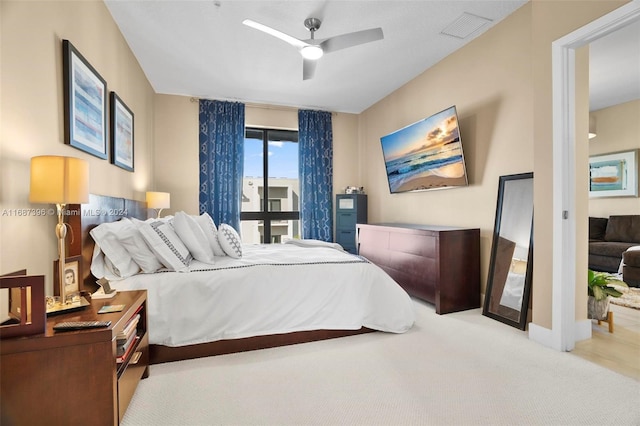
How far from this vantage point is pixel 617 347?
235 centimetres

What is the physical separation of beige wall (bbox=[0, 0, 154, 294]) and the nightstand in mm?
512

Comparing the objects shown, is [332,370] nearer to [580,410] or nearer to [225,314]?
[225,314]

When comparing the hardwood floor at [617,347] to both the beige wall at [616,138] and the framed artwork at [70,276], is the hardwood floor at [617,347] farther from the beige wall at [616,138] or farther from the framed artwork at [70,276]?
the framed artwork at [70,276]

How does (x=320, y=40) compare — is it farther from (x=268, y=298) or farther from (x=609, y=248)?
(x=609, y=248)

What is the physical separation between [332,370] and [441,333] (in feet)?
3.65

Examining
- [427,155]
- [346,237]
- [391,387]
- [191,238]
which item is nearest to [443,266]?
[427,155]

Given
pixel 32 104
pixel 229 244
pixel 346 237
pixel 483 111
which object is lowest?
pixel 346 237

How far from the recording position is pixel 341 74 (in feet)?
13.8

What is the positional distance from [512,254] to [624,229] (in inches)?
133

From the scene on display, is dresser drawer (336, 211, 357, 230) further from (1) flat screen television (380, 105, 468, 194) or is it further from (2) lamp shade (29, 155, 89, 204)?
(2) lamp shade (29, 155, 89, 204)

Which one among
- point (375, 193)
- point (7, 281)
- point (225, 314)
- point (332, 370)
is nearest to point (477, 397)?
point (332, 370)

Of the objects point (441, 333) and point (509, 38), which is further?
point (509, 38)

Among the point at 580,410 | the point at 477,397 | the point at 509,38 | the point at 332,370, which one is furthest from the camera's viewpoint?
the point at 509,38

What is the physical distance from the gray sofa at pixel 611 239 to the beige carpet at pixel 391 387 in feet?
11.0
